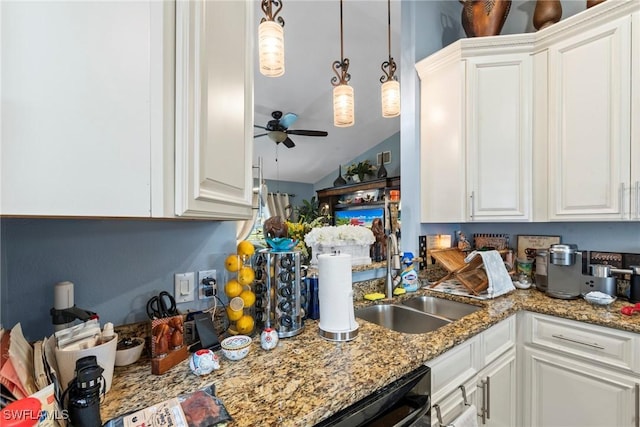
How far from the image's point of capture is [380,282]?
5.81ft

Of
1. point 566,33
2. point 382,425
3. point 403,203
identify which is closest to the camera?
point 382,425

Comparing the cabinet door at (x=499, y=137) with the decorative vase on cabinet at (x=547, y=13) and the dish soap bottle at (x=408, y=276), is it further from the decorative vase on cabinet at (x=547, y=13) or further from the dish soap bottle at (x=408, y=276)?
the dish soap bottle at (x=408, y=276)

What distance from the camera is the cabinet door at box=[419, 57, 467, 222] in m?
1.89

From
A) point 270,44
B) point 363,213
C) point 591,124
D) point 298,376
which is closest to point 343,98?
point 270,44

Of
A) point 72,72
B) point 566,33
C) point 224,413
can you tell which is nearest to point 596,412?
point 224,413

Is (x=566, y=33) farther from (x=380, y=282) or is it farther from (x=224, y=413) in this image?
(x=224, y=413)

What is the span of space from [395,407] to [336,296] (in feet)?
1.30

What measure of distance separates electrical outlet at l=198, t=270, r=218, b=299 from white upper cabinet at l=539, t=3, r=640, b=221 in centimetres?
189

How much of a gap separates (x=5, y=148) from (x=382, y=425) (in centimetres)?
106

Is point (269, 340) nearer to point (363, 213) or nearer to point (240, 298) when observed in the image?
point (240, 298)

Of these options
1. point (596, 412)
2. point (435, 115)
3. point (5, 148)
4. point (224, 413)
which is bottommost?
point (596, 412)

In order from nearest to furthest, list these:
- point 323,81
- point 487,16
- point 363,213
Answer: point 487,16, point 323,81, point 363,213

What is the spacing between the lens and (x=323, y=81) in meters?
4.04

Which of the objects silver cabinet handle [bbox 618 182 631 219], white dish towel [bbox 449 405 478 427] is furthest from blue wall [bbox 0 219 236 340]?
silver cabinet handle [bbox 618 182 631 219]
